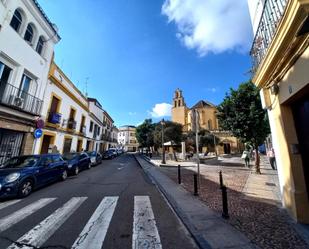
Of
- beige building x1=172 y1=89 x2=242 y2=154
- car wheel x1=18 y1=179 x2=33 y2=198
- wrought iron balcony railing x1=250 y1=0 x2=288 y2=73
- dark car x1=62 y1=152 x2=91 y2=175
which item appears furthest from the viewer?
beige building x1=172 y1=89 x2=242 y2=154

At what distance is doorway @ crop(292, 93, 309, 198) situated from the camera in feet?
13.5

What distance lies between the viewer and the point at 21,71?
10227 mm

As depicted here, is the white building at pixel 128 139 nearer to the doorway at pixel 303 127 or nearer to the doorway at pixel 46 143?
the doorway at pixel 46 143

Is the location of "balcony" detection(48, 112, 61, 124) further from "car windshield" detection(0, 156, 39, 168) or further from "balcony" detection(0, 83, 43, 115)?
"car windshield" detection(0, 156, 39, 168)

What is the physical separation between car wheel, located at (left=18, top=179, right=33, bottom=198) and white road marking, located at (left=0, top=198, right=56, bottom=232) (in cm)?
94

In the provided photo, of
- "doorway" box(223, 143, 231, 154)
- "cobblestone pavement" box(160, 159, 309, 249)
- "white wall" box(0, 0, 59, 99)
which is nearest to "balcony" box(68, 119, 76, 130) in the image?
"white wall" box(0, 0, 59, 99)

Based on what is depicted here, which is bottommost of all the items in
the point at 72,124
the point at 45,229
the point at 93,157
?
the point at 45,229

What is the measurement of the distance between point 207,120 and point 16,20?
47.2 m

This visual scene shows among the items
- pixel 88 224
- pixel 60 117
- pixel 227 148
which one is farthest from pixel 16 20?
pixel 227 148

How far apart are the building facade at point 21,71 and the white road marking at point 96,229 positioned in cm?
781

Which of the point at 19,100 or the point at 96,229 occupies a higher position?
the point at 19,100

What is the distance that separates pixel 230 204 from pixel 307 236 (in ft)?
7.12

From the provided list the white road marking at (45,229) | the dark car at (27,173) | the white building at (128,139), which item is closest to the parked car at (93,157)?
the dark car at (27,173)

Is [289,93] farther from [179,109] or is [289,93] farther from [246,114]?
[179,109]
